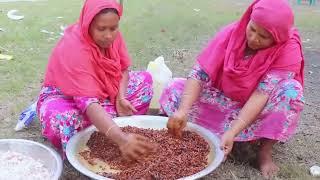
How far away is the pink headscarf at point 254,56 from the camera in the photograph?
2318 millimetres

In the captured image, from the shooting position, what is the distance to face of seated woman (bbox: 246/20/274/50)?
235 cm

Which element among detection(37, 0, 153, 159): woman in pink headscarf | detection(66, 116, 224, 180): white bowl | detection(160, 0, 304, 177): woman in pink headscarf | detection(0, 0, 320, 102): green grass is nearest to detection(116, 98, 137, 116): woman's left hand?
detection(37, 0, 153, 159): woman in pink headscarf

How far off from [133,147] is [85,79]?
1.83 feet

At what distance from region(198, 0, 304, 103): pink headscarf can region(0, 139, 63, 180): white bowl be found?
94 centimetres

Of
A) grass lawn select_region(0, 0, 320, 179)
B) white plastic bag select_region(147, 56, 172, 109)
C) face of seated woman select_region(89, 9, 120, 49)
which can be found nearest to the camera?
face of seated woman select_region(89, 9, 120, 49)

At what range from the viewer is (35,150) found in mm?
Answer: 2439

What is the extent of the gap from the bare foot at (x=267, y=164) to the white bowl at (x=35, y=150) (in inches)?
42.6

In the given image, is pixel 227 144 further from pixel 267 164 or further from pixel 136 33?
pixel 136 33

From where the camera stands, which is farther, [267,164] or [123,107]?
[123,107]

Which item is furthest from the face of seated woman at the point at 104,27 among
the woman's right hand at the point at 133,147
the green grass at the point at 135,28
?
the green grass at the point at 135,28

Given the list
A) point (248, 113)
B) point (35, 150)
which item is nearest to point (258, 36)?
point (248, 113)

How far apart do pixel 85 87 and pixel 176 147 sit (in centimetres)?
57

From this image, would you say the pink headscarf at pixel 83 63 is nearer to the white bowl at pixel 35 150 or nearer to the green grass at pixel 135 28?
the white bowl at pixel 35 150

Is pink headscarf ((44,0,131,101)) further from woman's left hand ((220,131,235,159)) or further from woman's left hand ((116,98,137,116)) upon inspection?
woman's left hand ((220,131,235,159))
